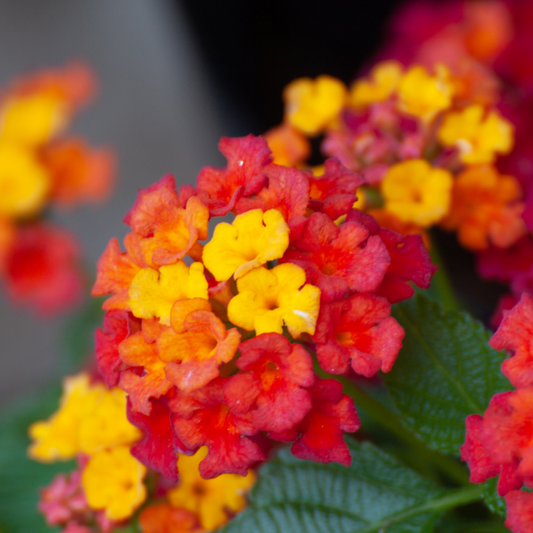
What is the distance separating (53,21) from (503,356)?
1696 mm

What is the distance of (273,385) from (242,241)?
0.08 m

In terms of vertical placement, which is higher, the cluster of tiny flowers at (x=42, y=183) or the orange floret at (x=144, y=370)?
the cluster of tiny flowers at (x=42, y=183)

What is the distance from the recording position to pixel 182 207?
1.28ft

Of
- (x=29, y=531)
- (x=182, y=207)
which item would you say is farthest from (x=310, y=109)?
(x=29, y=531)

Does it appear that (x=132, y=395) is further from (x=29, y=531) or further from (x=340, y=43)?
(x=340, y=43)

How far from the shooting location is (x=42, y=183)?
2.49ft

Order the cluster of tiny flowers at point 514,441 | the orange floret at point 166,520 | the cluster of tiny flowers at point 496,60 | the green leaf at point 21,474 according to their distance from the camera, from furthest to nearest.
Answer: the green leaf at point 21,474 → the cluster of tiny flowers at point 496,60 → the orange floret at point 166,520 → the cluster of tiny flowers at point 514,441

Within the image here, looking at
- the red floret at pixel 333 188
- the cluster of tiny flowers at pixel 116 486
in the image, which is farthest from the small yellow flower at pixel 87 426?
the red floret at pixel 333 188

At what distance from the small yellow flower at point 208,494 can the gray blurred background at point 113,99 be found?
3.58 ft

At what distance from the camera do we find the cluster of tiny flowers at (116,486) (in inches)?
16.9

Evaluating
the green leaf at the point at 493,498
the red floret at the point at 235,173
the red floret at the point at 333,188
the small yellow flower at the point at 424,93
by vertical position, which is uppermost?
the small yellow flower at the point at 424,93

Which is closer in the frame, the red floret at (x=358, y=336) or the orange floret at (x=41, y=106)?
the red floret at (x=358, y=336)

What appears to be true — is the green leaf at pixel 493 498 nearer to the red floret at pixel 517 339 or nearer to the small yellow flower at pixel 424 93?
the red floret at pixel 517 339

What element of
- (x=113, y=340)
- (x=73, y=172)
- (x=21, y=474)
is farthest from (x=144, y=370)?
(x=73, y=172)
